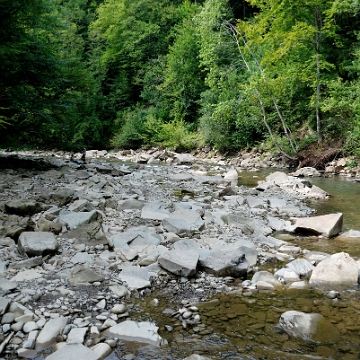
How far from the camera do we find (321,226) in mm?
5008

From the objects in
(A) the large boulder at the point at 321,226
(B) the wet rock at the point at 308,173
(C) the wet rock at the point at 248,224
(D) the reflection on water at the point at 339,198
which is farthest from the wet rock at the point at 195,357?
(B) the wet rock at the point at 308,173

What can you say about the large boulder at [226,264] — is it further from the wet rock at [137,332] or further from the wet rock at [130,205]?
the wet rock at [130,205]

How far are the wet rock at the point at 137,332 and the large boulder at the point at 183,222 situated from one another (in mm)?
2214

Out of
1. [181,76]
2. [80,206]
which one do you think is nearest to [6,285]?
[80,206]

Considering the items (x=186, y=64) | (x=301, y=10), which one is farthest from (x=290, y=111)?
(x=186, y=64)

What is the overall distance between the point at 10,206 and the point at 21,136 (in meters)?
5.39

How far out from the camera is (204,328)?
2512 millimetres

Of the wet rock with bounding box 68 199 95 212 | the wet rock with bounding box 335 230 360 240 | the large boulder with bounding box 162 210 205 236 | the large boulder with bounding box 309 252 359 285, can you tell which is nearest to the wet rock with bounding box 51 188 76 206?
the wet rock with bounding box 68 199 95 212

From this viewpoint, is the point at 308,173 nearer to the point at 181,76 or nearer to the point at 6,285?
the point at 6,285

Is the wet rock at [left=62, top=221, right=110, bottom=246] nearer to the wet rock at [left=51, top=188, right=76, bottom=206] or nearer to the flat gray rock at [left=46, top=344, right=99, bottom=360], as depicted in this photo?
the wet rock at [left=51, top=188, right=76, bottom=206]

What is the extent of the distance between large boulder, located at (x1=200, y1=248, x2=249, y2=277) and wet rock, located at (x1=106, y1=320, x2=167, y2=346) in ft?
3.76

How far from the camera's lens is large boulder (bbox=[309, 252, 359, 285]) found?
10.9 feet

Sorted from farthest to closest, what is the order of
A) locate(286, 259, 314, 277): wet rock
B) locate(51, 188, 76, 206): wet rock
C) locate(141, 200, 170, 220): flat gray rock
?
locate(51, 188, 76, 206): wet rock
locate(141, 200, 170, 220): flat gray rock
locate(286, 259, 314, 277): wet rock

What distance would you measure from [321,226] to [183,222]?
2.09 metres
